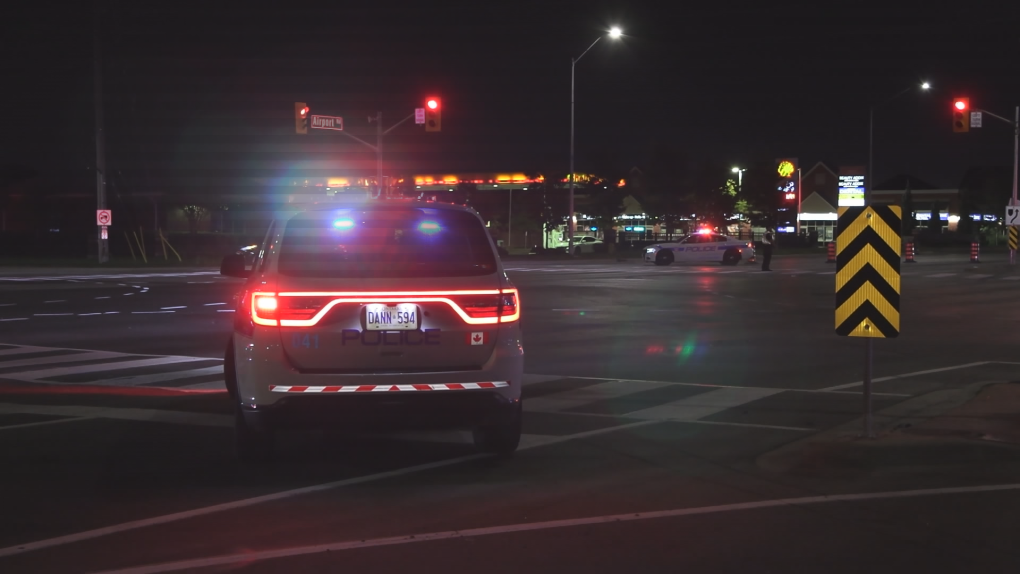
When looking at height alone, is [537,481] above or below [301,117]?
below

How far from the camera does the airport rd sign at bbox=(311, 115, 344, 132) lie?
35.0m

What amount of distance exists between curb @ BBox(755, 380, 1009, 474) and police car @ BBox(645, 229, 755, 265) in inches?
1325

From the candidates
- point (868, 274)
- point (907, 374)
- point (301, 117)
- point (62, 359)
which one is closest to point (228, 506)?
point (868, 274)

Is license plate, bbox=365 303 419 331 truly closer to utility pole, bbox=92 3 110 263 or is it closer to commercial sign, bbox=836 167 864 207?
utility pole, bbox=92 3 110 263

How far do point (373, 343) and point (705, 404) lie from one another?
473 centimetres

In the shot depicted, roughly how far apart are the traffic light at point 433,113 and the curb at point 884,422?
2509cm

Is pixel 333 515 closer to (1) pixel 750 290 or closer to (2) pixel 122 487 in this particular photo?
(2) pixel 122 487

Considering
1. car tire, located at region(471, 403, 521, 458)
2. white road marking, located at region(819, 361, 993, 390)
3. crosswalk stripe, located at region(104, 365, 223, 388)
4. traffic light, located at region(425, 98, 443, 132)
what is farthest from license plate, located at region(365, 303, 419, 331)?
traffic light, located at region(425, 98, 443, 132)

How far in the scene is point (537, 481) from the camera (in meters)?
7.15

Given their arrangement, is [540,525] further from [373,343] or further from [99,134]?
[99,134]

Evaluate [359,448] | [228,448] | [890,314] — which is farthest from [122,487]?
[890,314]

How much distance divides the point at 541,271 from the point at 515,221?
32628 millimetres

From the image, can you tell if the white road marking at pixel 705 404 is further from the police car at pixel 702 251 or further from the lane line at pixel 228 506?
the police car at pixel 702 251

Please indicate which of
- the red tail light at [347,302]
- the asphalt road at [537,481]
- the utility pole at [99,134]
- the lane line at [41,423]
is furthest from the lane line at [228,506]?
the utility pole at [99,134]
